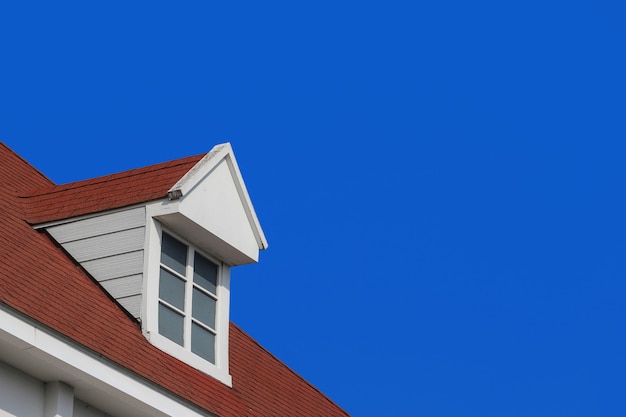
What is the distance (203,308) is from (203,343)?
35cm

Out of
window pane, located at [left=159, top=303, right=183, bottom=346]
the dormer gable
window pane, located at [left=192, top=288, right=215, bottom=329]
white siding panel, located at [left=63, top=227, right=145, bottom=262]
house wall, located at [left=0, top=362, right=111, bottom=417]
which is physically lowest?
house wall, located at [left=0, top=362, right=111, bottom=417]

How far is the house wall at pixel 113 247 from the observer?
13.0 meters

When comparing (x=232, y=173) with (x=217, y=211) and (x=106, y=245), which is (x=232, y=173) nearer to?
(x=217, y=211)

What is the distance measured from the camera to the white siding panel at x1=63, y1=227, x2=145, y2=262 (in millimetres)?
13133

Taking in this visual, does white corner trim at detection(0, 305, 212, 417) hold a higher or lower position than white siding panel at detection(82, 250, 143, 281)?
lower

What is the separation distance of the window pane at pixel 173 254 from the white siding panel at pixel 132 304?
1.81 ft

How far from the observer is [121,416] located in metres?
11.5

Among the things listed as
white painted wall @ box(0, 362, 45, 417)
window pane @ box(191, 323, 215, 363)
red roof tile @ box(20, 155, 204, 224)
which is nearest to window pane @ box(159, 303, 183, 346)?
window pane @ box(191, 323, 215, 363)

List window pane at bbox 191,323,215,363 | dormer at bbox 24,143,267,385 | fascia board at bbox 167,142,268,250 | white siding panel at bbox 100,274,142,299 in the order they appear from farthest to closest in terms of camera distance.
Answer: fascia board at bbox 167,142,268,250 → window pane at bbox 191,323,215,363 → dormer at bbox 24,143,267,385 → white siding panel at bbox 100,274,142,299

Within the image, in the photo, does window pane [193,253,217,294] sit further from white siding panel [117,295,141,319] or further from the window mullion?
white siding panel [117,295,141,319]

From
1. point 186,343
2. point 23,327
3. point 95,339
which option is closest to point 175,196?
point 186,343

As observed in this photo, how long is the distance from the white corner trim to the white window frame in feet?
3.77

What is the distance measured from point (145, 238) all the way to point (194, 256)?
82 cm

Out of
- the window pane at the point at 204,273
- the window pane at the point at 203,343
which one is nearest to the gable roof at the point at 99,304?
the window pane at the point at 203,343
